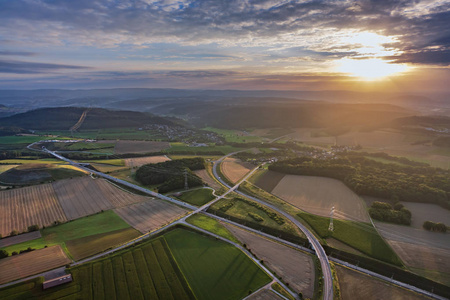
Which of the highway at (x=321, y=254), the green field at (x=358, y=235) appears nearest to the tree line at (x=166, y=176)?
the highway at (x=321, y=254)

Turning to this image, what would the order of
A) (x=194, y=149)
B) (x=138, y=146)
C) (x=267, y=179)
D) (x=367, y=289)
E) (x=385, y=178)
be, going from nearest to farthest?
(x=367, y=289)
(x=385, y=178)
(x=267, y=179)
(x=194, y=149)
(x=138, y=146)

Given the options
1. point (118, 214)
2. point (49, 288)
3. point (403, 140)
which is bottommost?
point (403, 140)

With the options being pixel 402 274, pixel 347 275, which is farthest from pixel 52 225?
pixel 402 274

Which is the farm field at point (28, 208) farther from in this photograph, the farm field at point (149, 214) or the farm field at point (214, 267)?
the farm field at point (214, 267)

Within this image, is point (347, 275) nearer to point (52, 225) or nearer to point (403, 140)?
point (52, 225)

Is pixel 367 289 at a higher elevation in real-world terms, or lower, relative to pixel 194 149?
higher

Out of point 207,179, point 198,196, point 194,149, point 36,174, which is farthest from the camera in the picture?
point 194,149

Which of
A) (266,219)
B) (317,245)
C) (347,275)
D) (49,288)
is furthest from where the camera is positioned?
(266,219)

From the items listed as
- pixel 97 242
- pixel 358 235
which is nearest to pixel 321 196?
pixel 358 235

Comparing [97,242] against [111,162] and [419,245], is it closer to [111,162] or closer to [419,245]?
[419,245]
